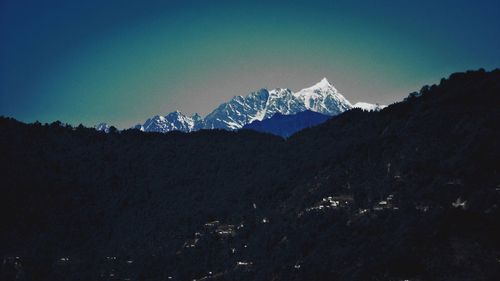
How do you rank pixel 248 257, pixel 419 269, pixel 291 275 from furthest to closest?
pixel 248 257
pixel 291 275
pixel 419 269

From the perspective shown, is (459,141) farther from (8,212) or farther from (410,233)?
(8,212)

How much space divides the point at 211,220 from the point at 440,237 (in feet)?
279

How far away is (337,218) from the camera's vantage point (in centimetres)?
13212

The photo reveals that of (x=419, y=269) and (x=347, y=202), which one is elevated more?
(x=347, y=202)

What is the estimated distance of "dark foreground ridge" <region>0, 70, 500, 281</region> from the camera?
104 metres

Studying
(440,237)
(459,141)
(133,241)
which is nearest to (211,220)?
(133,241)

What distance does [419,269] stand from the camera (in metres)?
98.0

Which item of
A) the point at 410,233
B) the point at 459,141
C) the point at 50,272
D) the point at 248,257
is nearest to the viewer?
the point at 410,233

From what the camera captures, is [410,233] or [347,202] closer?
[410,233]

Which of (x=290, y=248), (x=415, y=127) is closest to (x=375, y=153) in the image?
(x=415, y=127)

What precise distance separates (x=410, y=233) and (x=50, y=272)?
99843mm

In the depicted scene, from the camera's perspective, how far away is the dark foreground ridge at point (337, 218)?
4077 inches

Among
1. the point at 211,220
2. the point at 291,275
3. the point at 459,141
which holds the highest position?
the point at 459,141

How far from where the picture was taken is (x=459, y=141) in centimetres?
13350
